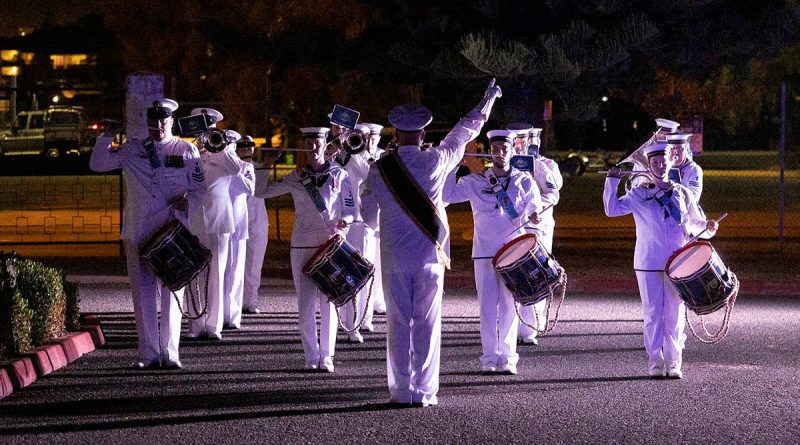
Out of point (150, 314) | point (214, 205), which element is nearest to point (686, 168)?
point (214, 205)

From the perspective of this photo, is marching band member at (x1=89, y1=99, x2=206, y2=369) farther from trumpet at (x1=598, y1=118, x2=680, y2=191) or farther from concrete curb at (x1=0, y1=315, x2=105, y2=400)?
trumpet at (x1=598, y1=118, x2=680, y2=191)

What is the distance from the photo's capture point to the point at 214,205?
43.6ft

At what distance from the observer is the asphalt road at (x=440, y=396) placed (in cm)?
870

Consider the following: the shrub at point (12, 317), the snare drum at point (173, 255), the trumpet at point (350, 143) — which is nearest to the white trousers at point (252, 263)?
the trumpet at point (350, 143)

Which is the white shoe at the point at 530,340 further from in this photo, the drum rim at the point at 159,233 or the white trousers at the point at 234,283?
the drum rim at the point at 159,233

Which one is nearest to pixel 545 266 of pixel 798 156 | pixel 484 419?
pixel 484 419

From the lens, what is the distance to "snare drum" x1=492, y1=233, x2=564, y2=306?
1095 centimetres

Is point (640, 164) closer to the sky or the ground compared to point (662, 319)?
closer to the sky

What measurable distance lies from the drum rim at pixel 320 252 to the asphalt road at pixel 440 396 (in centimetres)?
90

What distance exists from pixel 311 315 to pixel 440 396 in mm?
1601

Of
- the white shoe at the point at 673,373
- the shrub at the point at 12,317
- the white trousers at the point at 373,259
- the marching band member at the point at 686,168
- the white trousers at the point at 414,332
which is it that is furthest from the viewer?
the white trousers at the point at 373,259

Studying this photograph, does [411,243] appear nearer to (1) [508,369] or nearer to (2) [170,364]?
(1) [508,369]

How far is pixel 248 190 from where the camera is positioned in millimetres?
12570

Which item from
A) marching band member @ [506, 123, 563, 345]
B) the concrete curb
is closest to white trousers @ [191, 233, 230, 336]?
the concrete curb
